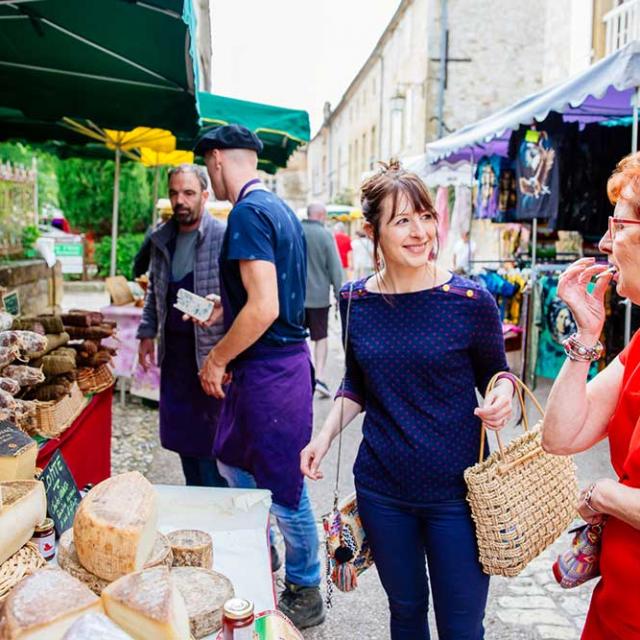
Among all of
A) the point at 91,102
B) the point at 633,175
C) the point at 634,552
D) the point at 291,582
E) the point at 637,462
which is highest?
the point at 91,102

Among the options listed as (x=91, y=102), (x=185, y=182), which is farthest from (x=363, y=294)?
(x=91, y=102)

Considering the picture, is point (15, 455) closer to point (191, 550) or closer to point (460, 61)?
point (191, 550)

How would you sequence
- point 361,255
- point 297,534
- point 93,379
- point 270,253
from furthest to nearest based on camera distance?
1. point 361,255
2. point 93,379
3. point 297,534
4. point 270,253

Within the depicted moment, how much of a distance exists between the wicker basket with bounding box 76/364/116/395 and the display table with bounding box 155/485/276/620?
57.6 inches

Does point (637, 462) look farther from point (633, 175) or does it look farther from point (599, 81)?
point (599, 81)

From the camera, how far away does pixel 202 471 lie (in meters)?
3.89

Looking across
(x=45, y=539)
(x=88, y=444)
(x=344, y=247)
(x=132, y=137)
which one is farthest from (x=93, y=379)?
(x=344, y=247)

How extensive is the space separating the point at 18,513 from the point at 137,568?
34 centimetres

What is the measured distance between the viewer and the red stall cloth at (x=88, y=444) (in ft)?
10.9

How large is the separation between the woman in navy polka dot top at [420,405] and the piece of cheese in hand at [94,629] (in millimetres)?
1049

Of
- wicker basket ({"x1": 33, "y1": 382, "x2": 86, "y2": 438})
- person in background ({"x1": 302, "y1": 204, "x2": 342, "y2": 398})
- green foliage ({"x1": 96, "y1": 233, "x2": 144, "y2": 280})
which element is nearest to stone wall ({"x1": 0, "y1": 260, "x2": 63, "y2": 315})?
wicker basket ({"x1": 33, "y1": 382, "x2": 86, "y2": 438})

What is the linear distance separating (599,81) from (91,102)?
379 cm

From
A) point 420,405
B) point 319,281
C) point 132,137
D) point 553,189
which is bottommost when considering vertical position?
point 420,405

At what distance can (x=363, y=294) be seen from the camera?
230cm
